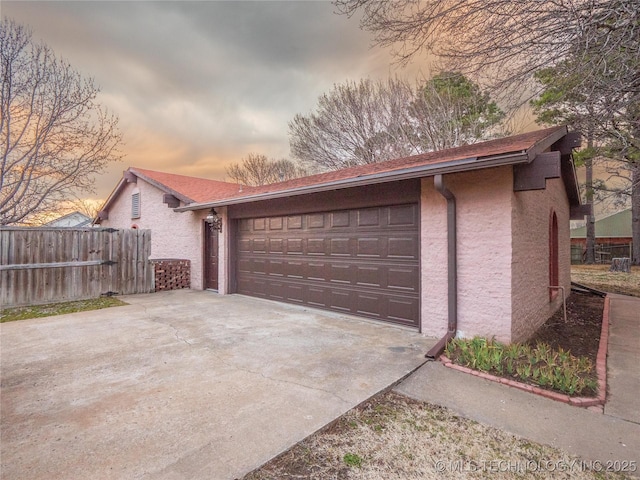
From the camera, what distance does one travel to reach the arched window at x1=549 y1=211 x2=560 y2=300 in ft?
22.0

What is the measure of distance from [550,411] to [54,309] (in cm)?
900

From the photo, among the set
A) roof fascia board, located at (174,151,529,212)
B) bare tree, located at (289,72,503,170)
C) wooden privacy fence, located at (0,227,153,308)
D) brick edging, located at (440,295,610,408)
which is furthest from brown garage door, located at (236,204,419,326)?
bare tree, located at (289,72,503,170)

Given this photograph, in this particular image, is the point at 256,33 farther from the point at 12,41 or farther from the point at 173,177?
the point at 173,177

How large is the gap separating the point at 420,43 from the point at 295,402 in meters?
5.27

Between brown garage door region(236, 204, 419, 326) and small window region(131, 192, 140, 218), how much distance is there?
7.10 m

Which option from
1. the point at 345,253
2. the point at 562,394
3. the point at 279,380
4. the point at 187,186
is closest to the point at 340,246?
the point at 345,253

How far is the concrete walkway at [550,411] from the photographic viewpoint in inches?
90.3

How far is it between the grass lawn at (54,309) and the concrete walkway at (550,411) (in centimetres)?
726

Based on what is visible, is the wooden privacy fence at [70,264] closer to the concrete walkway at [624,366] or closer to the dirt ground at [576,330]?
the dirt ground at [576,330]

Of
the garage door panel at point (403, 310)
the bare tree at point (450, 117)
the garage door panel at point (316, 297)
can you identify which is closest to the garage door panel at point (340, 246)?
the garage door panel at point (316, 297)

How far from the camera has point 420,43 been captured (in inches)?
192

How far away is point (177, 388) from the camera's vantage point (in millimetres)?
3127

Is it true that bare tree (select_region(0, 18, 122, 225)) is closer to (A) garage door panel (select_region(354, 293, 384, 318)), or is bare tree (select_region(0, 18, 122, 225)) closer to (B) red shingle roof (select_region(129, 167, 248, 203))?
(B) red shingle roof (select_region(129, 167, 248, 203))

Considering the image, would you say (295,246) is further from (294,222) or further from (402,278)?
(402,278)
